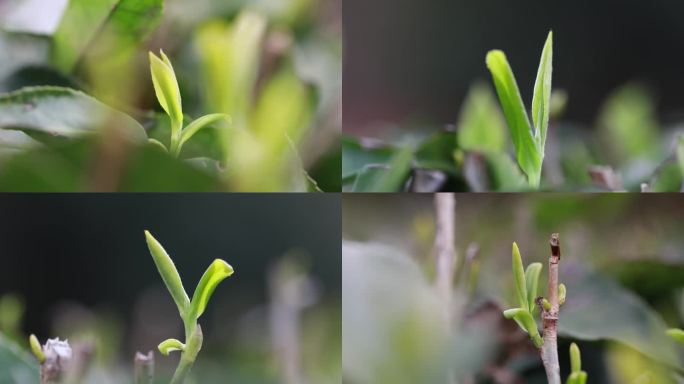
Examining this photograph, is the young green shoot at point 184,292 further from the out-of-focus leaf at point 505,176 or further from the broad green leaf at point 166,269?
the out-of-focus leaf at point 505,176

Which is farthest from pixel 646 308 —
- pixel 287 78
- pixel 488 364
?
pixel 287 78

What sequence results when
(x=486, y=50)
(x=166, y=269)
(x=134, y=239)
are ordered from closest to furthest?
1. (x=166, y=269)
2. (x=134, y=239)
3. (x=486, y=50)

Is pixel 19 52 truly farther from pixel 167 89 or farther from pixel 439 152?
pixel 439 152

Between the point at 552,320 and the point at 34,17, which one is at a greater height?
the point at 34,17

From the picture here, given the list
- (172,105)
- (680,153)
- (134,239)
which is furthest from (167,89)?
(680,153)

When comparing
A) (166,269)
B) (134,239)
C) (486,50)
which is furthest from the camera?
(486,50)

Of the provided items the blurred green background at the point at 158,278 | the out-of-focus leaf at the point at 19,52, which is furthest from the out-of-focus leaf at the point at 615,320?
the out-of-focus leaf at the point at 19,52

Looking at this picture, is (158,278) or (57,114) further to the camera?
(158,278)

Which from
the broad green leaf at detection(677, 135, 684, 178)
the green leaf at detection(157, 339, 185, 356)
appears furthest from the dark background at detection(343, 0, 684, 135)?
the green leaf at detection(157, 339, 185, 356)
